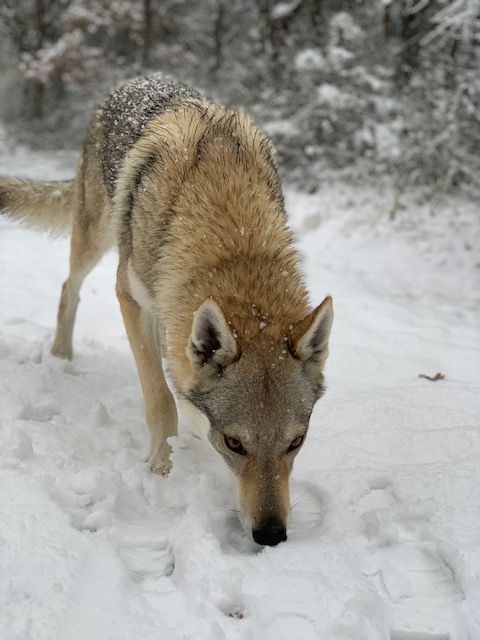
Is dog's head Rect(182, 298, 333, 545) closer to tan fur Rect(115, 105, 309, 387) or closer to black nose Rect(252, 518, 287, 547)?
black nose Rect(252, 518, 287, 547)

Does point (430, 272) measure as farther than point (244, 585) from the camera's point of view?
Yes

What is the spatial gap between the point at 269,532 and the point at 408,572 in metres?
0.65

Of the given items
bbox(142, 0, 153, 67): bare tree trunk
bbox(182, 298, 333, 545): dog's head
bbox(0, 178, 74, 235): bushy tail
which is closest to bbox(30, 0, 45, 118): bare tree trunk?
bbox(142, 0, 153, 67): bare tree trunk

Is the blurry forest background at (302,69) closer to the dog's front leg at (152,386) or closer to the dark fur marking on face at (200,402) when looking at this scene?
the dog's front leg at (152,386)

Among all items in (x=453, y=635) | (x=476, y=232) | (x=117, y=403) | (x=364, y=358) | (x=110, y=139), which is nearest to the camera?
(x=453, y=635)

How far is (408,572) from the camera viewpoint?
258 centimetres

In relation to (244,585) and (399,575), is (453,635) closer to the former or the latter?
(399,575)

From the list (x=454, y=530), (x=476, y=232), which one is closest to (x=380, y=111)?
(x=476, y=232)

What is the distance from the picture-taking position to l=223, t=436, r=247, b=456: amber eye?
2.71m

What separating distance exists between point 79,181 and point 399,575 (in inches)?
152

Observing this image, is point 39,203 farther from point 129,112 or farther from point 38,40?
point 38,40

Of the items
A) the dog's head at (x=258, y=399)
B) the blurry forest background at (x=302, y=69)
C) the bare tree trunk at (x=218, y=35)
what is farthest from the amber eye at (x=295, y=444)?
the bare tree trunk at (x=218, y=35)

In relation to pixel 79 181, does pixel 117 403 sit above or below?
below

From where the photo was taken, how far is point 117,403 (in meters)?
4.08
